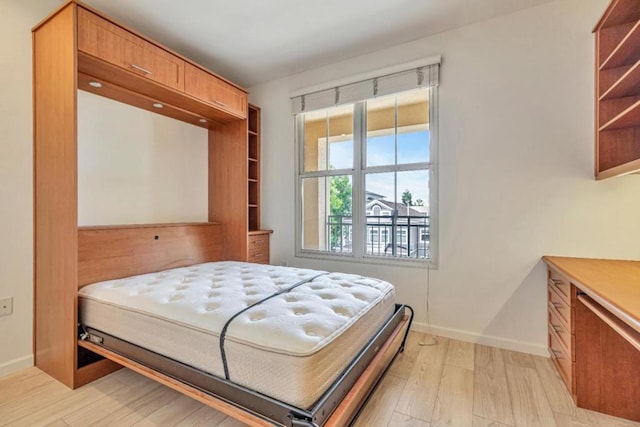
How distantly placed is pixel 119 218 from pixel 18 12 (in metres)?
1.52

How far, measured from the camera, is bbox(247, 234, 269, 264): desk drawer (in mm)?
3202

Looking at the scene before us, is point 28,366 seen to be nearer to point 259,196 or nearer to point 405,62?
point 259,196

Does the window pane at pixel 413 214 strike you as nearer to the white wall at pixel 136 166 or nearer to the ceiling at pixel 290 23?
the ceiling at pixel 290 23

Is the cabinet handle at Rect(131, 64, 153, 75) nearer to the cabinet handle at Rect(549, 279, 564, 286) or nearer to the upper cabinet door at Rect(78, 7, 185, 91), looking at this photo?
the upper cabinet door at Rect(78, 7, 185, 91)

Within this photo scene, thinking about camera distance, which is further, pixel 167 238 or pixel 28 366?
pixel 167 238

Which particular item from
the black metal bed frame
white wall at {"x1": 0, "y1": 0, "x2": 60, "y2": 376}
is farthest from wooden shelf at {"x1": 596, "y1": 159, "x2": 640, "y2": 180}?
white wall at {"x1": 0, "y1": 0, "x2": 60, "y2": 376}

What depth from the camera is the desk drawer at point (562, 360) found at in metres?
1.63

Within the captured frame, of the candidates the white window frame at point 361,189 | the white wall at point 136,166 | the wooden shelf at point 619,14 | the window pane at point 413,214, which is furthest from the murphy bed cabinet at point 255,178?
the wooden shelf at point 619,14

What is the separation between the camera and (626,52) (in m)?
1.74

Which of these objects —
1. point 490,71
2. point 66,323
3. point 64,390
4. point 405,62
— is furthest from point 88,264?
point 490,71

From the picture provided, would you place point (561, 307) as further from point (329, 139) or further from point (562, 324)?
point (329, 139)

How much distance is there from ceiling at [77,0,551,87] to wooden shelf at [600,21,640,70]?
70 cm

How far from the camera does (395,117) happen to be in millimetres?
2820

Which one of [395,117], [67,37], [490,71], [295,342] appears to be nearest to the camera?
[295,342]
